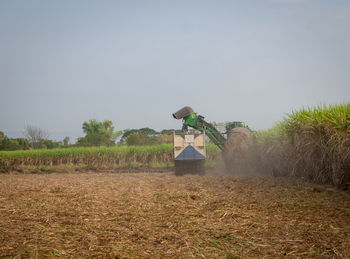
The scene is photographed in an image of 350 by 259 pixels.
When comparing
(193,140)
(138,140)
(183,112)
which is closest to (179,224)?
(193,140)

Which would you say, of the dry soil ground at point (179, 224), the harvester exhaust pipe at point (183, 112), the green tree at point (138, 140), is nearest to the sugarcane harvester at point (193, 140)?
the harvester exhaust pipe at point (183, 112)

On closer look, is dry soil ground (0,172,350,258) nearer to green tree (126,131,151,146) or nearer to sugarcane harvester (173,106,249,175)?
sugarcane harvester (173,106,249,175)

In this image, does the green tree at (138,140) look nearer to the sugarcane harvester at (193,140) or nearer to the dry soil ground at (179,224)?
the sugarcane harvester at (193,140)

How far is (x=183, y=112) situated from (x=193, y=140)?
171 centimetres

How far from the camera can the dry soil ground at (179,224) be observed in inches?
125

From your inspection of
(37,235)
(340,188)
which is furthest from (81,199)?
(340,188)

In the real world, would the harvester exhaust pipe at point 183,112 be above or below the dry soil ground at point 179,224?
above

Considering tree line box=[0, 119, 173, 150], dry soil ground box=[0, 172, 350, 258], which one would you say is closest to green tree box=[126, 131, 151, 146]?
tree line box=[0, 119, 173, 150]

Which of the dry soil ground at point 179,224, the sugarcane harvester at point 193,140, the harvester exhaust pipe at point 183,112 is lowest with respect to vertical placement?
the dry soil ground at point 179,224

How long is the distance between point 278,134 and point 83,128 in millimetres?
44823

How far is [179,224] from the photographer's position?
426 centimetres

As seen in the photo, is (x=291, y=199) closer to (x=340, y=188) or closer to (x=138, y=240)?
(x=340, y=188)

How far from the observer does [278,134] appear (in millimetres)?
10367

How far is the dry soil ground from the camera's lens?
10.4 feet
